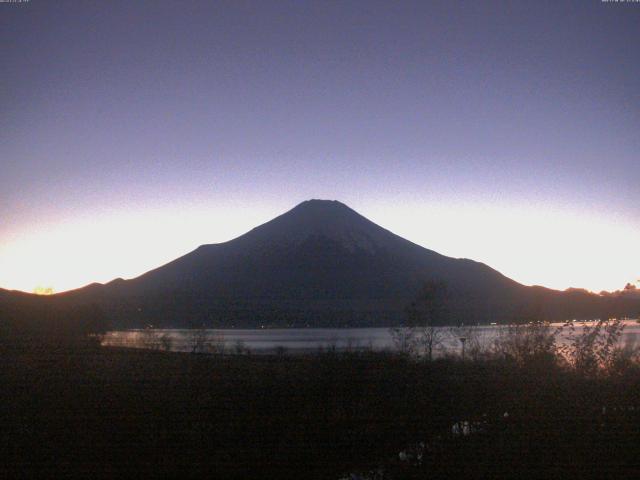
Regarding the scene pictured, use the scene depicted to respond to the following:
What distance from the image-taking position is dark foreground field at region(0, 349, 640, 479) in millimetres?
9617

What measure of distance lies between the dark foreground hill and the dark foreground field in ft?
156

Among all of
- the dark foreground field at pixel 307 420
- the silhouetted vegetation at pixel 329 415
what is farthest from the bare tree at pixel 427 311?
the dark foreground field at pixel 307 420

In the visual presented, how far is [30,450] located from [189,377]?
23.6ft

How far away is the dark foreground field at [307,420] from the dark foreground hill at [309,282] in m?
47.5

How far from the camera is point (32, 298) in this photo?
1058 inches

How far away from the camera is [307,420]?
13680mm

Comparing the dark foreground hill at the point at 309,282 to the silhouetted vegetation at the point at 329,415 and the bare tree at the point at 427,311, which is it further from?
the silhouetted vegetation at the point at 329,415

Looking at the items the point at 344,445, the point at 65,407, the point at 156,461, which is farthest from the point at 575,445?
the point at 65,407

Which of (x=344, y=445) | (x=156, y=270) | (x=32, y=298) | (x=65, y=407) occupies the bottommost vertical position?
(x=344, y=445)

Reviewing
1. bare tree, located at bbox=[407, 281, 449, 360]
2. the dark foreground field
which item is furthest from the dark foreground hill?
the dark foreground field

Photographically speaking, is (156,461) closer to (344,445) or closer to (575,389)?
(344,445)

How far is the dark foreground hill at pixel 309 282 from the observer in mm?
81875

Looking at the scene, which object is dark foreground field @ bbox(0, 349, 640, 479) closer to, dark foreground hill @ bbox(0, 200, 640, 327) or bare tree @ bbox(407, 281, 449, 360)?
bare tree @ bbox(407, 281, 449, 360)

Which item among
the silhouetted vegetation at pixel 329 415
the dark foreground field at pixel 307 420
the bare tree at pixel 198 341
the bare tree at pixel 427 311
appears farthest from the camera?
the bare tree at pixel 427 311
